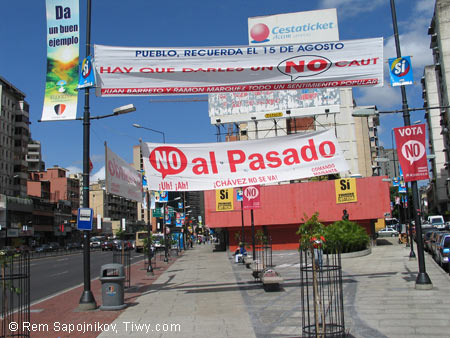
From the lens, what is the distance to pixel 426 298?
38.0 ft

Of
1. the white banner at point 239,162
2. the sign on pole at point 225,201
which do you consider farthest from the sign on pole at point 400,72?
the sign on pole at point 225,201

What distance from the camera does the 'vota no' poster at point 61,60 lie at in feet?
39.6

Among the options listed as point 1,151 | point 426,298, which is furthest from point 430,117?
point 426,298

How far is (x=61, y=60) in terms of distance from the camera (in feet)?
40.5

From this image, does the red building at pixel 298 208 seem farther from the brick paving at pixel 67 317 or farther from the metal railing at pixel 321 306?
the metal railing at pixel 321 306

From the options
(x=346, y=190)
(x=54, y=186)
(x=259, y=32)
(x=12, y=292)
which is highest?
(x=259, y=32)

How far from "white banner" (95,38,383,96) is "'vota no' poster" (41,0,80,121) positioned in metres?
1.05

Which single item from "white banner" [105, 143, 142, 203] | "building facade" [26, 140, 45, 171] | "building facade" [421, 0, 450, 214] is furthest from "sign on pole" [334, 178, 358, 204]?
"building facade" [26, 140, 45, 171]

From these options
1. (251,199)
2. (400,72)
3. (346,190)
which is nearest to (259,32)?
(346,190)

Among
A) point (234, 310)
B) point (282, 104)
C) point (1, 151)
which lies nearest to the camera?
point (234, 310)

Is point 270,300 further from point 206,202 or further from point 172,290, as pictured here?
point 206,202

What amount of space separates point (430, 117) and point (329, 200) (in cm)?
6278

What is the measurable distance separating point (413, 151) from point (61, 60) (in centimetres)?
1045

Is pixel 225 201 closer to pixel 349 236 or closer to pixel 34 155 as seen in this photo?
pixel 349 236
